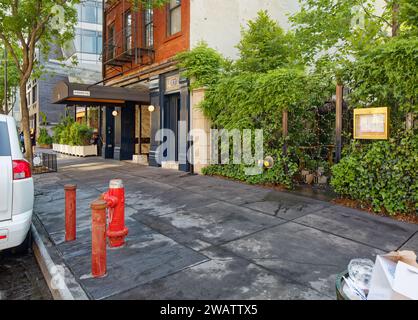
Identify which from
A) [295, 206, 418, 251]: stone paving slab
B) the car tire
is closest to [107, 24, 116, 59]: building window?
the car tire

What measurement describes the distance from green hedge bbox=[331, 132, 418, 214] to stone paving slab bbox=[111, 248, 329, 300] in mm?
3629

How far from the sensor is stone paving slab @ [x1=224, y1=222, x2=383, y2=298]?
3.56 metres

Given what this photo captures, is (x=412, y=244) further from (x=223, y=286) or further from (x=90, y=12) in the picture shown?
(x=90, y=12)

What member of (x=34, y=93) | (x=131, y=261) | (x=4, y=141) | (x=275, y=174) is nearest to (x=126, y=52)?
(x=275, y=174)

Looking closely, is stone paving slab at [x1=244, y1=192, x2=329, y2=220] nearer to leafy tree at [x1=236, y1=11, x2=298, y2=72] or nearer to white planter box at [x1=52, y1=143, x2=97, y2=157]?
leafy tree at [x1=236, y1=11, x2=298, y2=72]

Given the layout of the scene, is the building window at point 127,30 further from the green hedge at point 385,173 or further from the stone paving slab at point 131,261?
the stone paving slab at point 131,261

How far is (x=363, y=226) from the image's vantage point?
17.5ft

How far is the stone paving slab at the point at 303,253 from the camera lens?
140 inches

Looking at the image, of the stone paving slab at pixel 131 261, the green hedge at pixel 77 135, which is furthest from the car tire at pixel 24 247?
the green hedge at pixel 77 135

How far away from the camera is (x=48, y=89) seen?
40.5m

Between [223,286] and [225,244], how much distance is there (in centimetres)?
123
